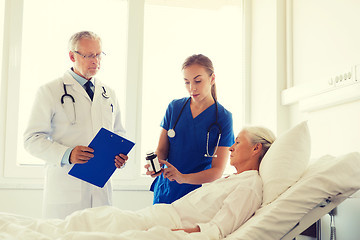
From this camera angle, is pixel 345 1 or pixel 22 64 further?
pixel 22 64

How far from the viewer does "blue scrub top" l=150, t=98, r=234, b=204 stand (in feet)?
7.04

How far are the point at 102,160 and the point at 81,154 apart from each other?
0.39 feet

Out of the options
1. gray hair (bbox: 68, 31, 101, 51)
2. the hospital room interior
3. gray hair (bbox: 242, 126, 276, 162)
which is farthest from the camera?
the hospital room interior

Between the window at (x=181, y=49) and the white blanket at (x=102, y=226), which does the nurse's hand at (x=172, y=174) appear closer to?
the white blanket at (x=102, y=226)

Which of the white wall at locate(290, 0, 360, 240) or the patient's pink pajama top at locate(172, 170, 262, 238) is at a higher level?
the white wall at locate(290, 0, 360, 240)

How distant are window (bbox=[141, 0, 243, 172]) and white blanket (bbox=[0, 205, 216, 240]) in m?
1.50

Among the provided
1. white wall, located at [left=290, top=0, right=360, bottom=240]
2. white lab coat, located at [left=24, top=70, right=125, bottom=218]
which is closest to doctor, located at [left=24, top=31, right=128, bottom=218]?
white lab coat, located at [left=24, top=70, right=125, bottom=218]

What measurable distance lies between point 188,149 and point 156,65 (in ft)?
4.30

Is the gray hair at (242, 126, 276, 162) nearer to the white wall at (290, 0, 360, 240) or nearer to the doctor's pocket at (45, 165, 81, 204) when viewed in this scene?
the white wall at (290, 0, 360, 240)

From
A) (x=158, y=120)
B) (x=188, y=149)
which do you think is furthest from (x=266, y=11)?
(x=188, y=149)

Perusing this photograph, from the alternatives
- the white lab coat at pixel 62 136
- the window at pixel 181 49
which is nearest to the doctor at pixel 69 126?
the white lab coat at pixel 62 136

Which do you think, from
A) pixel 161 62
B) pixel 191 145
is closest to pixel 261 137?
pixel 191 145

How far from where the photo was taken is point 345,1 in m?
2.26

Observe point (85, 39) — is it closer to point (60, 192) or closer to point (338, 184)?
point (60, 192)
